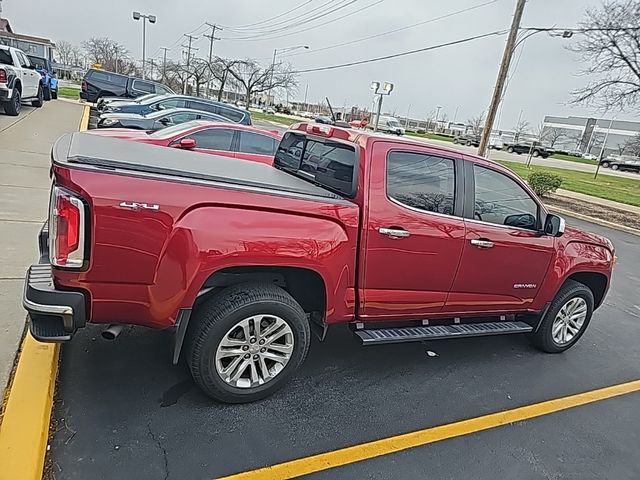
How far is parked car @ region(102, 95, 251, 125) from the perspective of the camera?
14.7 m

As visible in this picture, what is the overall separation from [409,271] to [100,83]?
27911 mm

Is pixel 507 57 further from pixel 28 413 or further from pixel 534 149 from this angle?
pixel 534 149

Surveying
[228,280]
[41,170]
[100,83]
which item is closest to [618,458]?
[228,280]

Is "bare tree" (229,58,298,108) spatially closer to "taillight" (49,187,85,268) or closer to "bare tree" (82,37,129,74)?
"bare tree" (82,37,129,74)

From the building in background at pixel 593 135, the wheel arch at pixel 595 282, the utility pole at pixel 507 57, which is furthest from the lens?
the building in background at pixel 593 135

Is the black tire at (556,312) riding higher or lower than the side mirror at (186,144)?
lower

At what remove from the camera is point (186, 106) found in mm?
15344

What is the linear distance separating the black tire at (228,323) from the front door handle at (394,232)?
0.78 m

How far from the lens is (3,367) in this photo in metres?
3.05

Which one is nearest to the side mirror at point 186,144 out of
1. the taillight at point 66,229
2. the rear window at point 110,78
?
the taillight at point 66,229

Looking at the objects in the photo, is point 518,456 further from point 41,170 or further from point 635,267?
point 41,170

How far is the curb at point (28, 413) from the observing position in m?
2.32

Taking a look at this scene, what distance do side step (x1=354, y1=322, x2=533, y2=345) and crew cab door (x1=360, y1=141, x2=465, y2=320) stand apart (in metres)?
0.11

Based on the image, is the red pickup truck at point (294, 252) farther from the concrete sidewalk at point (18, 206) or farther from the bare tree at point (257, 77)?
the bare tree at point (257, 77)
